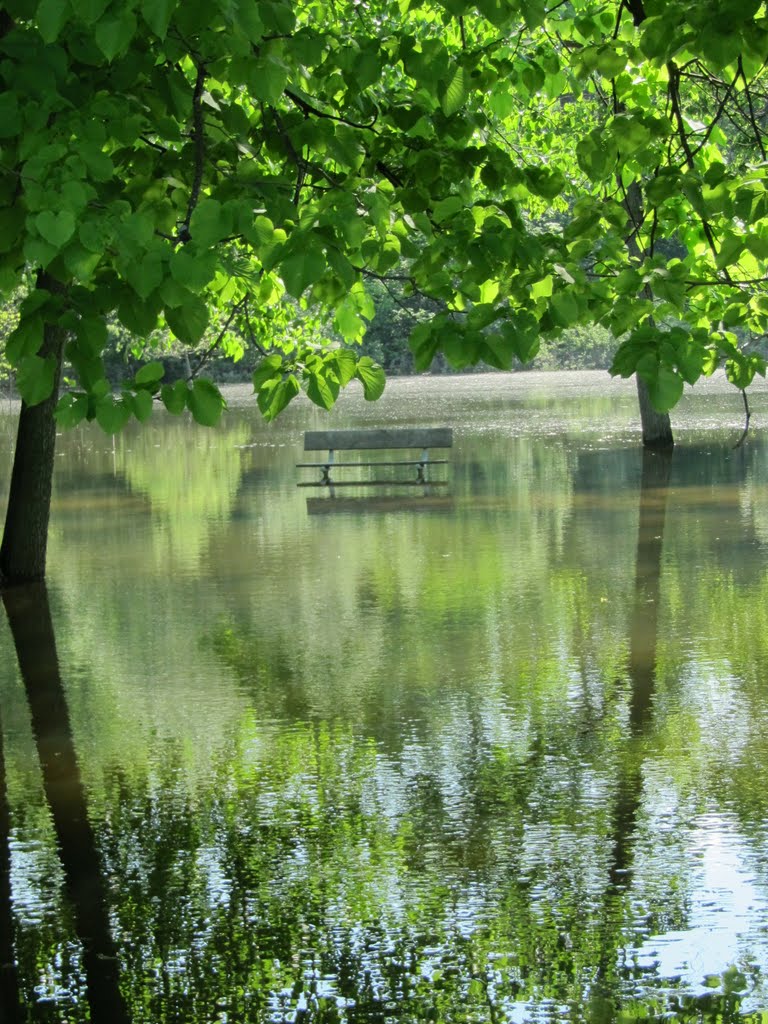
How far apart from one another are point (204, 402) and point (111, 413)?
278 mm

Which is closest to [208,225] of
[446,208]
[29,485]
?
[446,208]

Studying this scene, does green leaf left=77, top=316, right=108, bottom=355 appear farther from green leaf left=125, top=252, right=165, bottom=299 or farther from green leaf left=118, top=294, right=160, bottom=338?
green leaf left=125, top=252, right=165, bottom=299

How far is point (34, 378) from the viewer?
175 inches

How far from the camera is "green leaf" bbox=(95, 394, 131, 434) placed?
441 cm

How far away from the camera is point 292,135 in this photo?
555cm

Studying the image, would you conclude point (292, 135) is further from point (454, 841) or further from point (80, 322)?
point (454, 841)

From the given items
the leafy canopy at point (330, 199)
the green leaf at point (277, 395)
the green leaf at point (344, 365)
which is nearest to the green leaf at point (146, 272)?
the leafy canopy at point (330, 199)

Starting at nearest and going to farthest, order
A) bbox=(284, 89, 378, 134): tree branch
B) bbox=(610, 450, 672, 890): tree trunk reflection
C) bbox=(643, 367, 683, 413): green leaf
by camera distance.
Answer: bbox=(643, 367, 683, 413): green leaf → bbox=(284, 89, 378, 134): tree branch → bbox=(610, 450, 672, 890): tree trunk reflection

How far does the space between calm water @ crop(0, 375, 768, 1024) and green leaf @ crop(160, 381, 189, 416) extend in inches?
77.5

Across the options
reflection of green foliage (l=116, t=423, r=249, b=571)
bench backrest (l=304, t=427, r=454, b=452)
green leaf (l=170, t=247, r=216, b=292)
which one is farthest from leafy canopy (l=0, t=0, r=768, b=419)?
bench backrest (l=304, t=427, r=454, b=452)

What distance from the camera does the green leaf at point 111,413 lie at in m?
4.41

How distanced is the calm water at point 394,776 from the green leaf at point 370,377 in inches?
76.8

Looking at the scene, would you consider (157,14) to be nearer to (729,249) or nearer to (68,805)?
(729,249)

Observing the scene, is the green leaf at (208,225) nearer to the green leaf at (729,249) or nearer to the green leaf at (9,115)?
the green leaf at (9,115)
